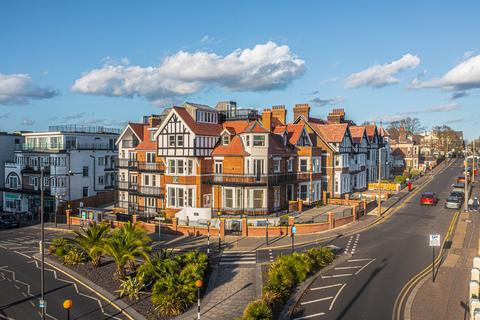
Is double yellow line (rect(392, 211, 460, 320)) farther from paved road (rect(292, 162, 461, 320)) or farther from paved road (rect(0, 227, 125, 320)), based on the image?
paved road (rect(0, 227, 125, 320))

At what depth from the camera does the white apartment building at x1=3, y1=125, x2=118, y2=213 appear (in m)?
50.9

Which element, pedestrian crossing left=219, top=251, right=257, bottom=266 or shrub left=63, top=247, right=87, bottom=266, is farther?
pedestrian crossing left=219, top=251, right=257, bottom=266

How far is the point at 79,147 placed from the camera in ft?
176

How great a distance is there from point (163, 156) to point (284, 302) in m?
25.3

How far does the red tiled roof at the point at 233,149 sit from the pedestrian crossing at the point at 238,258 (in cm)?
1219

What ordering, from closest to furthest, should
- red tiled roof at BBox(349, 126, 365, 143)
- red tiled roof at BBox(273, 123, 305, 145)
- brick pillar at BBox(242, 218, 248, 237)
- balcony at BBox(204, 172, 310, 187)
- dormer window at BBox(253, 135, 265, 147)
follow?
brick pillar at BBox(242, 218, 248, 237), balcony at BBox(204, 172, 310, 187), dormer window at BBox(253, 135, 265, 147), red tiled roof at BBox(273, 123, 305, 145), red tiled roof at BBox(349, 126, 365, 143)

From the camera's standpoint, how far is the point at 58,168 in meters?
50.9

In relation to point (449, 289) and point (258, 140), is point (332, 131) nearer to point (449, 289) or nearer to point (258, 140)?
point (258, 140)

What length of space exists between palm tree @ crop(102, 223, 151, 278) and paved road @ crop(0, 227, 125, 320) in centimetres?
225

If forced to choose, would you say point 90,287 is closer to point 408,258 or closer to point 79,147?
point 408,258

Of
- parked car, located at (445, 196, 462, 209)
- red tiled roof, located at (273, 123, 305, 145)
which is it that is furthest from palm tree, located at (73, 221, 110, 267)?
parked car, located at (445, 196, 462, 209)

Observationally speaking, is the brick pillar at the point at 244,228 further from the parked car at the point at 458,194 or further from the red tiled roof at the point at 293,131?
the parked car at the point at 458,194

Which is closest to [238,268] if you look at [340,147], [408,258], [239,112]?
[408,258]

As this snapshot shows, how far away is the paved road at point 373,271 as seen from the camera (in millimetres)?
18125
